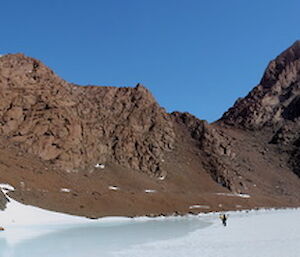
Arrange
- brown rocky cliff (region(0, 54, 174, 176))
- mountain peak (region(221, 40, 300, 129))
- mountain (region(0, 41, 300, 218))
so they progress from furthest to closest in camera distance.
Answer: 1. mountain peak (region(221, 40, 300, 129))
2. brown rocky cliff (region(0, 54, 174, 176))
3. mountain (region(0, 41, 300, 218))

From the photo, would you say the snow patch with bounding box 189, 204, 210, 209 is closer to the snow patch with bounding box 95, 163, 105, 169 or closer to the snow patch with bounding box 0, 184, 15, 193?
the snow patch with bounding box 95, 163, 105, 169

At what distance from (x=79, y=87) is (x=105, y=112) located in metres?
12.0

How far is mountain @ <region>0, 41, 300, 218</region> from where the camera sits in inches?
2657

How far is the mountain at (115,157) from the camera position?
67.5 metres

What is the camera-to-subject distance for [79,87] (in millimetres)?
113438

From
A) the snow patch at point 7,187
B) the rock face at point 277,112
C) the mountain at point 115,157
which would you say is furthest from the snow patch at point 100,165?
the rock face at point 277,112

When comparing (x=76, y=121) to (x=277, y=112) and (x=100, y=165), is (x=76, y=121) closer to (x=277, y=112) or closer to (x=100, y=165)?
(x=100, y=165)

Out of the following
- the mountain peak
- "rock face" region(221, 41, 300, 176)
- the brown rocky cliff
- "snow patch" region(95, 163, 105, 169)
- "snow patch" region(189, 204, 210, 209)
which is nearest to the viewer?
"snow patch" region(189, 204, 210, 209)

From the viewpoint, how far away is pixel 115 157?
9719 centimetres

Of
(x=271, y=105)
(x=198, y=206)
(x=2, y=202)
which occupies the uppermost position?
(x=271, y=105)

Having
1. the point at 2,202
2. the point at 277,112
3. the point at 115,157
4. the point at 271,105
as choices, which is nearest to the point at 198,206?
the point at 115,157

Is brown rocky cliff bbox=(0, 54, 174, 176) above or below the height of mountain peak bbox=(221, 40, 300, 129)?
below

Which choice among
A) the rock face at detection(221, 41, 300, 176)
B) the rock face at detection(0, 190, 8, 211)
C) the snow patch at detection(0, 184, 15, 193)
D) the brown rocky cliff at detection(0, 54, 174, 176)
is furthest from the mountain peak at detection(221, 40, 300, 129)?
the rock face at detection(0, 190, 8, 211)

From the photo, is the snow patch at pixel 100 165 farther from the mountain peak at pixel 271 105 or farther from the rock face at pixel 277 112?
the mountain peak at pixel 271 105
